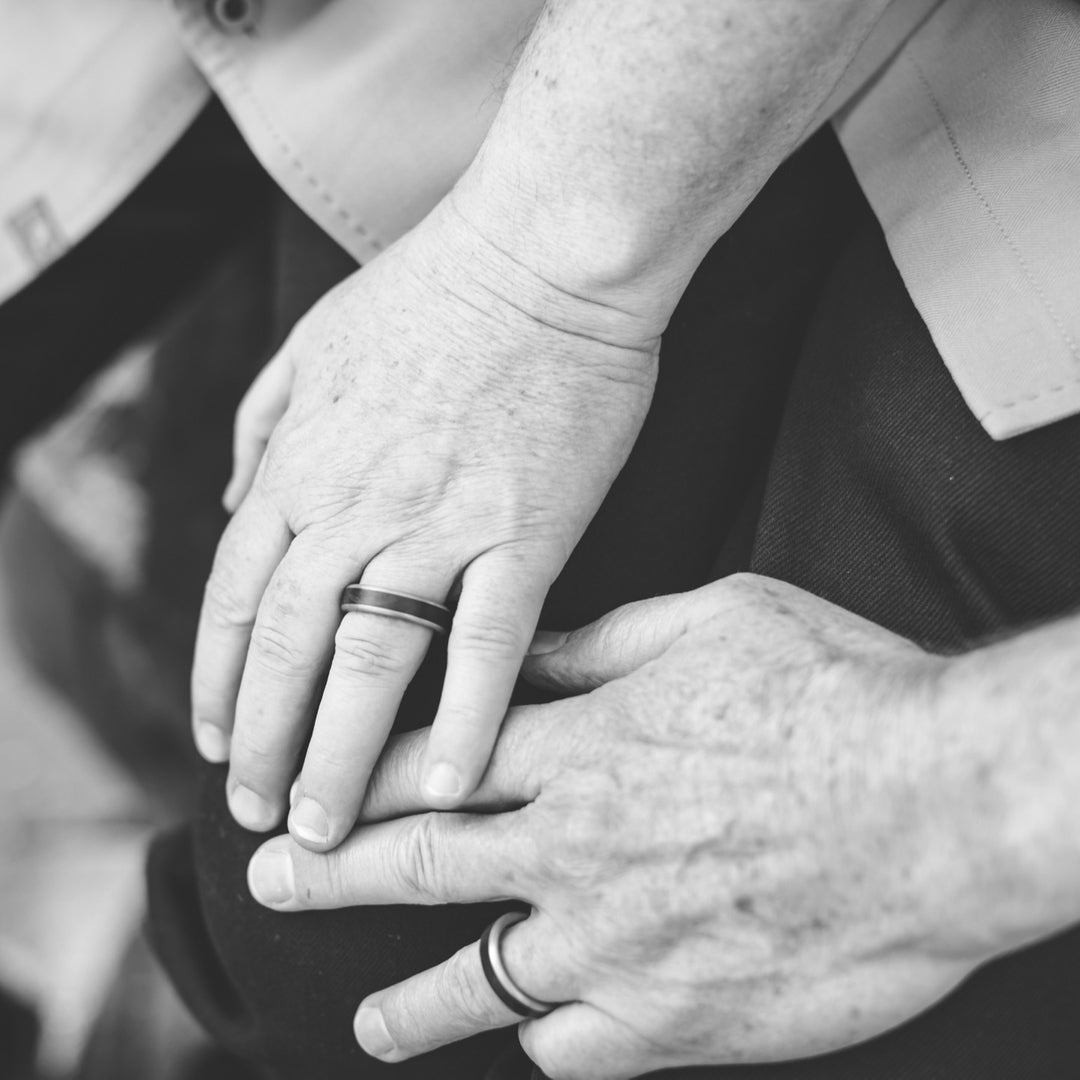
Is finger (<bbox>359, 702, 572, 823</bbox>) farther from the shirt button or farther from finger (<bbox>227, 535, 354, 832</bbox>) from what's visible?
the shirt button

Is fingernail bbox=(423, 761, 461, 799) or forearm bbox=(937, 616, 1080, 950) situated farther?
fingernail bbox=(423, 761, 461, 799)

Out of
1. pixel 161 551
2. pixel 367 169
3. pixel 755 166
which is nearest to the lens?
pixel 755 166

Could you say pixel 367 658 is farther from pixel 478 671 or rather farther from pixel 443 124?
pixel 443 124

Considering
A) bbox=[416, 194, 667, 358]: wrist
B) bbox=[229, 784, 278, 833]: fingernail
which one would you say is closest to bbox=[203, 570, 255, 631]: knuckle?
bbox=[229, 784, 278, 833]: fingernail

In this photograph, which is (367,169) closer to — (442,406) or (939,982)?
(442,406)

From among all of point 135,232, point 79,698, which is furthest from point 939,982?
point 79,698

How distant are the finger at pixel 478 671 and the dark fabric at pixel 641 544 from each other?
0.08m

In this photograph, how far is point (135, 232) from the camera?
3.51 ft

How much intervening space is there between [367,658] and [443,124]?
0.41m

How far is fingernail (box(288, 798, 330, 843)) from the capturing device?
686mm

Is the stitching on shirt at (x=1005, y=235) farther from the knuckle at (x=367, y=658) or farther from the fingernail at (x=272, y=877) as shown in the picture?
the fingernail at (x=272, y=877)

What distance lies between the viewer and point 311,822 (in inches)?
27.1

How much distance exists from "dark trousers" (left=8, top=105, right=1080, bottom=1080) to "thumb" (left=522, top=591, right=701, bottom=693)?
0.12 feet

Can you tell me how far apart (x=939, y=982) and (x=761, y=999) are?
0.30ft
